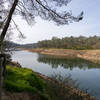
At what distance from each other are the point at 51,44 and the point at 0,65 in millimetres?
66587

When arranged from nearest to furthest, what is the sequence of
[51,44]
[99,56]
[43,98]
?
[43,98]
[99,56]
[51,44]

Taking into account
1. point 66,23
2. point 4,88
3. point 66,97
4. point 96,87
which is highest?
point 66,23

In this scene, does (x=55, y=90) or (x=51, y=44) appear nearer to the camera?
(x=55, y=90)

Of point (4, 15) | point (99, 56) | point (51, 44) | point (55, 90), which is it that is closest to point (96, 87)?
point (55, 90)

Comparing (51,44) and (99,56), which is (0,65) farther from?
(51,44)

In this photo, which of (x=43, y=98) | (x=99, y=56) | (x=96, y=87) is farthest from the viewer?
(x=99, y=56)

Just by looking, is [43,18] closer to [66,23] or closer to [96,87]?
[66,23]

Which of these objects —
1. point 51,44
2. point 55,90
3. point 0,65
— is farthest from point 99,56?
point 51,44

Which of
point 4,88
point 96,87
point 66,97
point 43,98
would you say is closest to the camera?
point 4,88

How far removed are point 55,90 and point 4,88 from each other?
2.87 m

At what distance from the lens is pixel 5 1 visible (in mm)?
5535

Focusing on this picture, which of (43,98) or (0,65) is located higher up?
(0,65)

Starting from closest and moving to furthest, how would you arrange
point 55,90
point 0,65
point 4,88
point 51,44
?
1. point 0,65
2. point 4,88
3. point 55,90
4. point 51,44

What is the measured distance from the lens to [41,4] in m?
5.31
